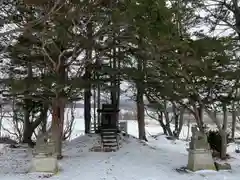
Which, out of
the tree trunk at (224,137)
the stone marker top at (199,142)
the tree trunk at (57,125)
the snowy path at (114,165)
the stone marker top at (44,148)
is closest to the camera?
the snowy path at (114,165)

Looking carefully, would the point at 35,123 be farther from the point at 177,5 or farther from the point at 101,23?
the point at 177,5

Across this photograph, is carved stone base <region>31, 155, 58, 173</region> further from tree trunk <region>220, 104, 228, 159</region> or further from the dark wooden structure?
tree trunk <region>220, 104, 228, 159</region>

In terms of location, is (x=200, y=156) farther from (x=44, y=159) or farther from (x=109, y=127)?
(x=109, y=127)

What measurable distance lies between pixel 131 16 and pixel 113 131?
17.2ft

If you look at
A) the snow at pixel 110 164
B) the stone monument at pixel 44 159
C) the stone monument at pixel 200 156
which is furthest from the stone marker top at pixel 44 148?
the stone monument at pixel 200 156

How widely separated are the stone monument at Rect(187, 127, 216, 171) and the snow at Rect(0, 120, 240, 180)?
19 centimetres

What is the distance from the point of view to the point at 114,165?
28.9 feet

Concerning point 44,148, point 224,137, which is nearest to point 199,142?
point 224,137

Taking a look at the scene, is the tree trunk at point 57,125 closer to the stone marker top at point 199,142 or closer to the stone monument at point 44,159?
the stone monument at point 44,159

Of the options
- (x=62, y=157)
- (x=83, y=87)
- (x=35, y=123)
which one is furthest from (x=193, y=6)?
(x=35, y=123)

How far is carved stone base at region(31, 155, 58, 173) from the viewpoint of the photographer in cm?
786

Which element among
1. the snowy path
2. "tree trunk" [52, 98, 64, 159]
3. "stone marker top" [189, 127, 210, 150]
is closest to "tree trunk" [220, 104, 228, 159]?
the snowy path

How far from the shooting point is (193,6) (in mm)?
10258

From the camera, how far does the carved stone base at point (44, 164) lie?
7.86m
